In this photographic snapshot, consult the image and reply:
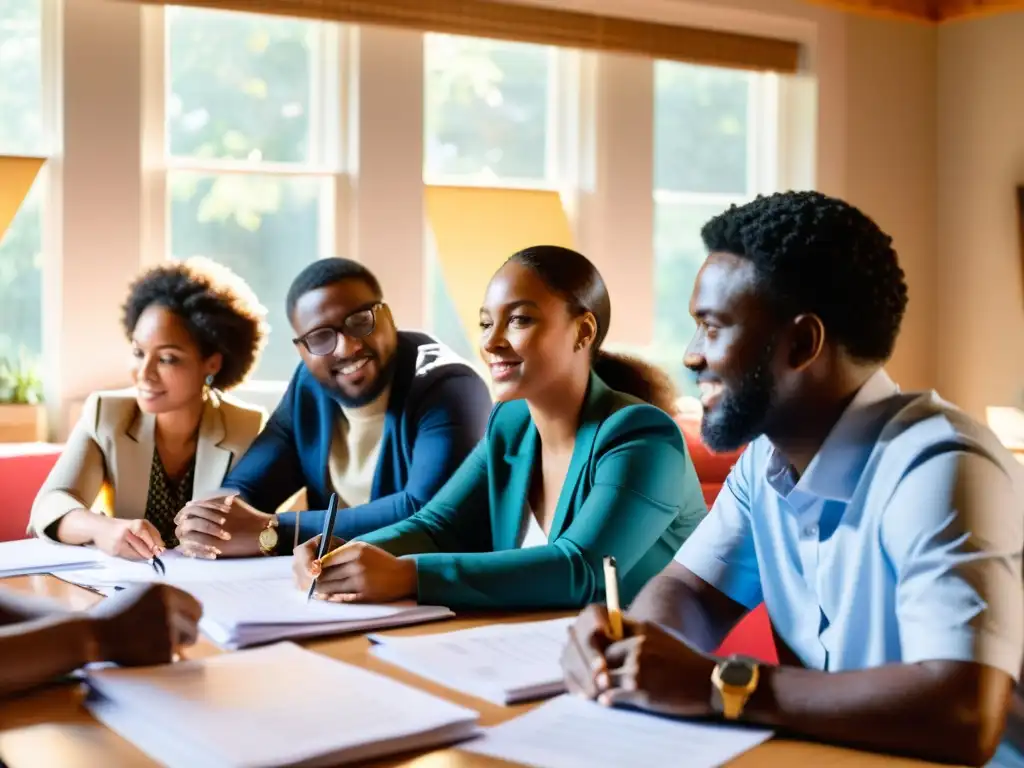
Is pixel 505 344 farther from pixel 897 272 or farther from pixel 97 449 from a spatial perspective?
pixel 97 449

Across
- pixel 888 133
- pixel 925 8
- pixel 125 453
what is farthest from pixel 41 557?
pixel 888 133

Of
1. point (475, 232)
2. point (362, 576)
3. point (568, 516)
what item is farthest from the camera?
point (475, 232)

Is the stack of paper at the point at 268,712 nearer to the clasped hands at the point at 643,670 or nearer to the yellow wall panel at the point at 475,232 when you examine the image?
the clasped hands at the point at 643,670

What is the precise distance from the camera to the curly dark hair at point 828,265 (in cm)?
134

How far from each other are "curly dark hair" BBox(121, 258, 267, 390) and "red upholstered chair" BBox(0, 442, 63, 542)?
2.22 ft

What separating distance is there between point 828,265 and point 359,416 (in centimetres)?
150

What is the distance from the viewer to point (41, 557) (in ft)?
7.11

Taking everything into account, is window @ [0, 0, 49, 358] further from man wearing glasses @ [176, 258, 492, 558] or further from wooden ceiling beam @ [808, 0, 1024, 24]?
wooden ceiling beam @ [808, 0, 1024, 24]

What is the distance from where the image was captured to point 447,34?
184 inches

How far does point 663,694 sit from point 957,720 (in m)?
0.27

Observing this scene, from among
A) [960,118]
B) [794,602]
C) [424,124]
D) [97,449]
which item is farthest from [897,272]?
[960,118]

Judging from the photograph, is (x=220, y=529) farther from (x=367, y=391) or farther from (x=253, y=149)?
(x=253, y=149)

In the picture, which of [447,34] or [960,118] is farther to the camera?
[960,118]

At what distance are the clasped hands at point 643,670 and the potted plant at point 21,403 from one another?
10.6 feet
